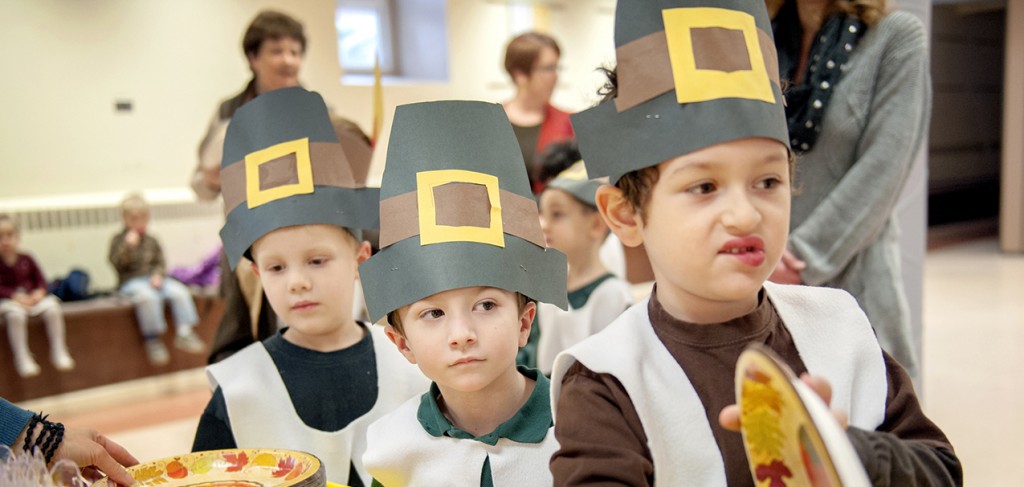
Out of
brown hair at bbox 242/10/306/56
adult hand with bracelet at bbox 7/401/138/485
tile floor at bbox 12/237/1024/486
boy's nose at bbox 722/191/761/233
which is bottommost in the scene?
tile floor at bbox 12/237/1024/486

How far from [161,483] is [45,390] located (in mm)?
4152

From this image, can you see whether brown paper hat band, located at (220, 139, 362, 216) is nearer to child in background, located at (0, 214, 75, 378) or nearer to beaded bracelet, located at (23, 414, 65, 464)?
beaded bracelet, located at (23, 414, 65, 464)

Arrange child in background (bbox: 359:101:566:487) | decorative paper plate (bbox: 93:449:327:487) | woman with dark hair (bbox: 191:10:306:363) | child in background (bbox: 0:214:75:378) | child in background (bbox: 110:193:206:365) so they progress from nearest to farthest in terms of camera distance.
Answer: decorative paper plate (bbox: 93:449:327:487) → child in background (bbox: 359:101:566:487) → woman with dark hair (bbox: 191:10:306:363) → child in background (bbox: 0:214:75:378) → child in background (bbox: 110:193:206:365)

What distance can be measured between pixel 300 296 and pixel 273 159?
0.86ft

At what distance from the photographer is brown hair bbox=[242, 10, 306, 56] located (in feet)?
9.17

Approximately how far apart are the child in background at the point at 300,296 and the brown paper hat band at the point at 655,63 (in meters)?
0.77

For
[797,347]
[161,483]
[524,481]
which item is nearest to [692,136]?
[797,347]

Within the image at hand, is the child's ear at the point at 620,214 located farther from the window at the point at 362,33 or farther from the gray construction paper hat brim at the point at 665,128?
the window at the point at 362,33

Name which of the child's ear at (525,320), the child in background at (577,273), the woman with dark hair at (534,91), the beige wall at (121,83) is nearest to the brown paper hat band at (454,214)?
the child's ear at (525,320)

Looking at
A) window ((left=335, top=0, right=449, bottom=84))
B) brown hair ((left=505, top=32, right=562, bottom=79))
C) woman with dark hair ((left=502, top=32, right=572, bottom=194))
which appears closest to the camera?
woman with dark hair ((left=502, top=32, right=572, bottom=194))

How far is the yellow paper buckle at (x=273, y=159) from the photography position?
165 centimetres

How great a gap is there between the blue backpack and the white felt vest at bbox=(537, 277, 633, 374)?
3595mm

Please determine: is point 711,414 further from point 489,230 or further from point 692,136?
point 489,230

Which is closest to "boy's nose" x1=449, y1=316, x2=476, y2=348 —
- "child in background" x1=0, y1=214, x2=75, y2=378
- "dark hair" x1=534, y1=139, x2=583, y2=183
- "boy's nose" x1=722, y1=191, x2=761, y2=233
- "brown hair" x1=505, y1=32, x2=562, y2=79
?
"boy's nose" x1=722, y1=191, x2=761, y2=233
